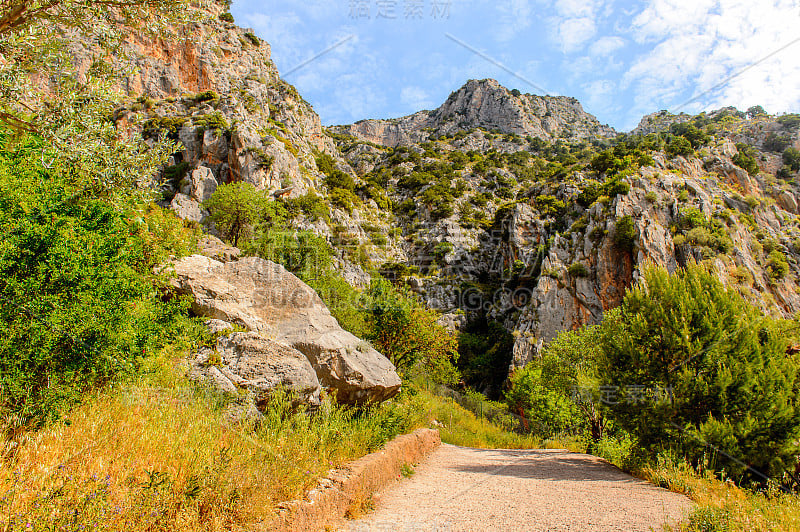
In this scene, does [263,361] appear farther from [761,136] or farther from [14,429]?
[761,136]

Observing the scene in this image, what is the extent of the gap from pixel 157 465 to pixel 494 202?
6043 centimetres

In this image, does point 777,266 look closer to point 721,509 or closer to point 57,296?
point 721,509

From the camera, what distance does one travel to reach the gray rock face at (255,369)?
17.6 ft

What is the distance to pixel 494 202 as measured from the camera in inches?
2346

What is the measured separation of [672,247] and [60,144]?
41.6 metres

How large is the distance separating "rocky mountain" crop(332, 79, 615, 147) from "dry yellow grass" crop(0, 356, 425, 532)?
85660mm

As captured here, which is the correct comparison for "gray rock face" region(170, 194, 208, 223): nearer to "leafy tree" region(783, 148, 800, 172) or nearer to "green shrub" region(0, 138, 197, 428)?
"green shrub" region(0, 138, 197, 428)

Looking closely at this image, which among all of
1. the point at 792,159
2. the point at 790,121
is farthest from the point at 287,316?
the point at 790,121

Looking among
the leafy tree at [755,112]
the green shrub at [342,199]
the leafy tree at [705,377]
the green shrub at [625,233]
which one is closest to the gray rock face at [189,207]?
the green shrub at [342,199]

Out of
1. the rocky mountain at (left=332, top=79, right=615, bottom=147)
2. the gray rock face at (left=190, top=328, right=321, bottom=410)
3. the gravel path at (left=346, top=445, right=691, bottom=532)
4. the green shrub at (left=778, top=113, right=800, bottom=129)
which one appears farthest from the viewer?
the rocky mountain at (left=332, top=79, right=615, bottom=147)

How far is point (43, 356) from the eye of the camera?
2.95 m

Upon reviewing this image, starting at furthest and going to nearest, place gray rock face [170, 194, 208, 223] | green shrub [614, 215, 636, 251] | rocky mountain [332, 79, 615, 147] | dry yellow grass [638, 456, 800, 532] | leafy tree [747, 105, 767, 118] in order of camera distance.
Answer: rocky mountain [332, 79, 615, 147] → leafy tree [747, 105, 767, 118] → green shrub [614, 215, 636, 251] → gray rock face [170, 194, 208, 223] → dry yellow grass [638, 456, 800, 532]

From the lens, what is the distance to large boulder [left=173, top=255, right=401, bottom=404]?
657 cm

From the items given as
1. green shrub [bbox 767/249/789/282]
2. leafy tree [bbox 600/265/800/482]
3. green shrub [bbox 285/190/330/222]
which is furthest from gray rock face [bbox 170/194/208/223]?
green shrub [bbox 767/249/789/282]
